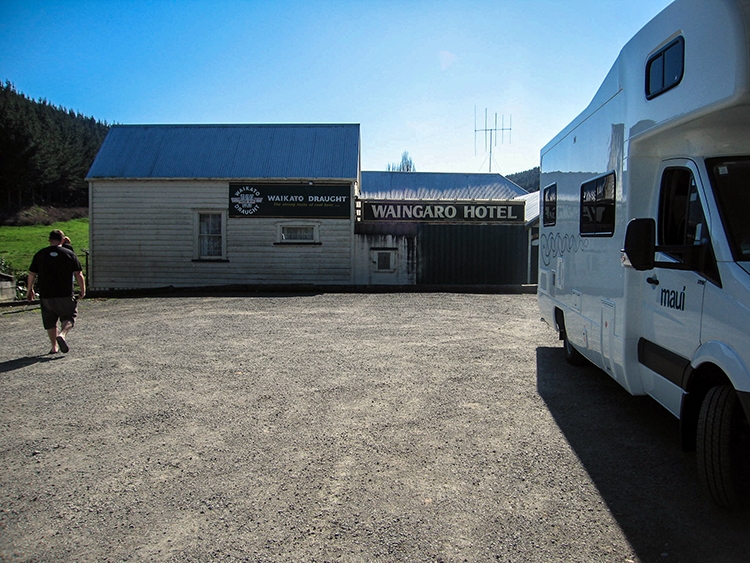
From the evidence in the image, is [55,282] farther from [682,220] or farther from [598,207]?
[682,220]

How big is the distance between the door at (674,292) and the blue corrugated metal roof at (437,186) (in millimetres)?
27026

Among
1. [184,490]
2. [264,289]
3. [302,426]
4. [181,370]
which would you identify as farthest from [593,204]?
[264,289]

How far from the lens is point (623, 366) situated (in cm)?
483

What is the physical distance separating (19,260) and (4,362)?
34.0m

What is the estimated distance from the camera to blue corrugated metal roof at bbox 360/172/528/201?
31750mm

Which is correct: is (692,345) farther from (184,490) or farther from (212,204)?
(212,204)

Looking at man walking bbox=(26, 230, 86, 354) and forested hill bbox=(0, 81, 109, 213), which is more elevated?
forested hill bbox=(0, 81, 109, 213)

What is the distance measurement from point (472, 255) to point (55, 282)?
15.1 metres

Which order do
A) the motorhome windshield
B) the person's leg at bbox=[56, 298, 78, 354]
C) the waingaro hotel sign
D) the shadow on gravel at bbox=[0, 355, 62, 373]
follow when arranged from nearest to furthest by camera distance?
the motorhome windshield
the shadow on gravel at bbox=[0, 355, 62, 373]
the person's leg at bbox=[56, 298, 78, 354]
the waingaro hotel sign

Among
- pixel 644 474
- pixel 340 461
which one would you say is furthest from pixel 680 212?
pixel 340 461

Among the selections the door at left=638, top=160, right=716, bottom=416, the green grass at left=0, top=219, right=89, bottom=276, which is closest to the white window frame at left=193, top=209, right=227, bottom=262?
the green grass at left=0, top=219, right=89, bottom=276

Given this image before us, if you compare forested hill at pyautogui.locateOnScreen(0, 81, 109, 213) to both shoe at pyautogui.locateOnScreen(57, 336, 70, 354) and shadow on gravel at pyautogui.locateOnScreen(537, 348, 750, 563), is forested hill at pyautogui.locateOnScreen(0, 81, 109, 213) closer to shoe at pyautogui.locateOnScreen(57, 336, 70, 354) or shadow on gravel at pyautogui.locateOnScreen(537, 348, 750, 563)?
shoe at pyautogui.locateOnScreen(57, 336, 70, 354)

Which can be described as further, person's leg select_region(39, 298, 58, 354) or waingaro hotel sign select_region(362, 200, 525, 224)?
waingaro hotel sign select_region(362, 200, 525, 224)

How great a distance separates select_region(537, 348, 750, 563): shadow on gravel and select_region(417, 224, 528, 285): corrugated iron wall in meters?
13.9
